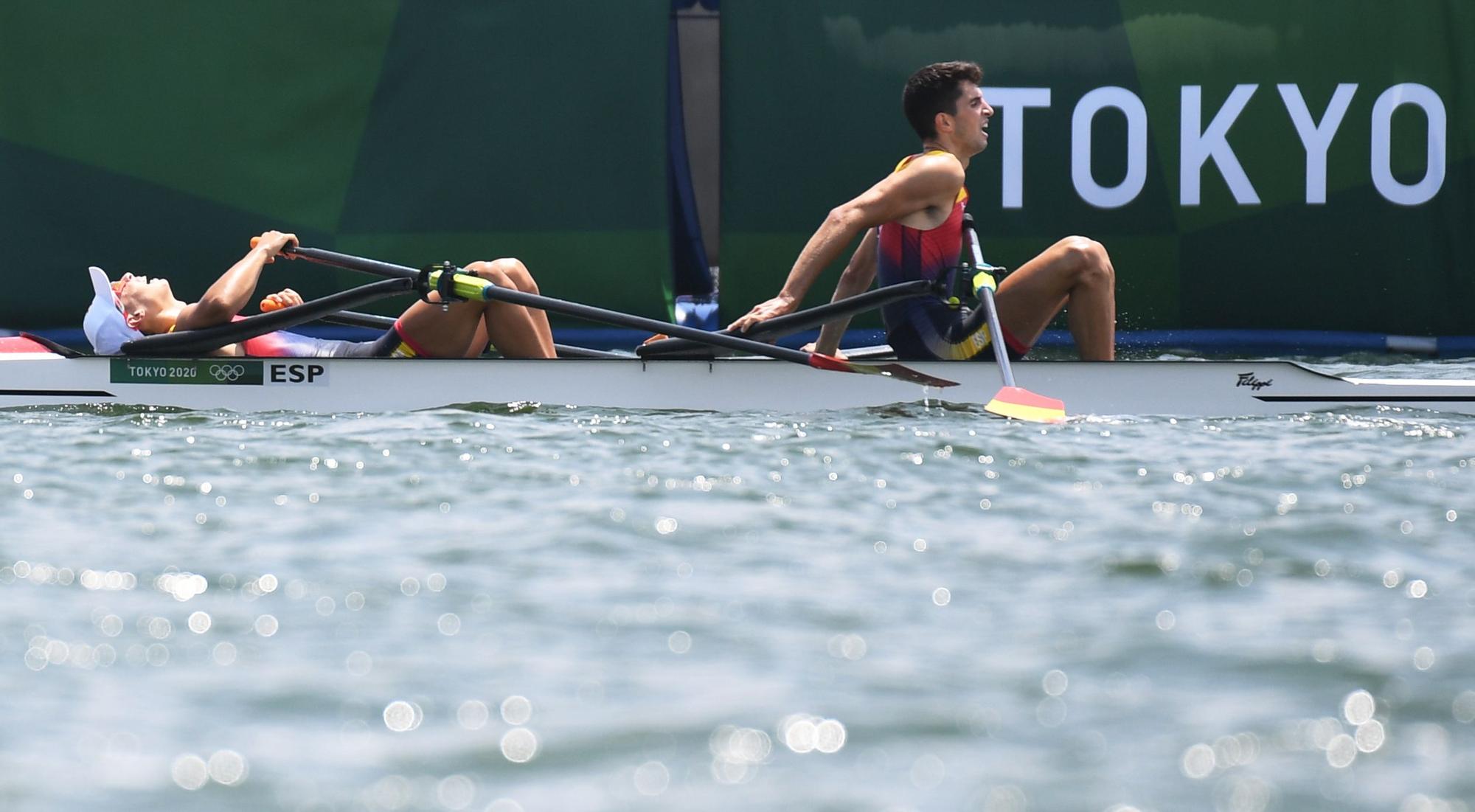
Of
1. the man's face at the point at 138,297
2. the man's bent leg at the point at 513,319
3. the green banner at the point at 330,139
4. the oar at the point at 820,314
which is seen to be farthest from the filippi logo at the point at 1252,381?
the green banner at the point at 330,139

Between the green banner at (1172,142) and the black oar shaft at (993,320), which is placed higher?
the green banner at (1172,142)

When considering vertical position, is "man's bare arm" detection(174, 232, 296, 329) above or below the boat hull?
above

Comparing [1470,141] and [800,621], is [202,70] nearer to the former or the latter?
[1470,141]

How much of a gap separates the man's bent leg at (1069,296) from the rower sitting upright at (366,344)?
1.58 meters

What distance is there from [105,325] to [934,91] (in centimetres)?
288

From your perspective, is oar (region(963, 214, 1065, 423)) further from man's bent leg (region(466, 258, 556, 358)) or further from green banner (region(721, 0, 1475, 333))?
green banner (region(721, 0, 1475, 333))

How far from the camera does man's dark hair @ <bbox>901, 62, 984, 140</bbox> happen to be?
19.2 feet

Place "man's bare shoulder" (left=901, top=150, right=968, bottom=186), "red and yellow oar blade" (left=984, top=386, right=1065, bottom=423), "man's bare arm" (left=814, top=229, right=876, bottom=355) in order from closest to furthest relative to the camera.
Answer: "red and yellow oar blade" (left=984, top=386, right=1065, bottom=423) → "man's bare shoulder" (left=901, top=150, right=968, bottom=186) → "man's bare arm" (left=814, top=229, right=876, bottom=355)

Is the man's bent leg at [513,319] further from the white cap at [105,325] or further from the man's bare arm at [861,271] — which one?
the white cap at [105,325]

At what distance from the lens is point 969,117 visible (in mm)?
5863

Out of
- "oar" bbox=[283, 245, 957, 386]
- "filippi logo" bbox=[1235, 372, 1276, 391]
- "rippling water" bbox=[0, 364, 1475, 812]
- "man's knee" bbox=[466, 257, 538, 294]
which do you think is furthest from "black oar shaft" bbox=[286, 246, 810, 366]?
Result: "filippi logo" bbox=[1235, 372, 1276, 391]

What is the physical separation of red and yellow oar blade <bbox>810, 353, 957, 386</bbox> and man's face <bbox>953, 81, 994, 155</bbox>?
0.81 m

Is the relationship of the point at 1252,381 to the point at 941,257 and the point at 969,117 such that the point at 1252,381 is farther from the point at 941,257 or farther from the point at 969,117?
the point at 969,117

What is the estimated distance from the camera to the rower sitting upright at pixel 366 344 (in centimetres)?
592
